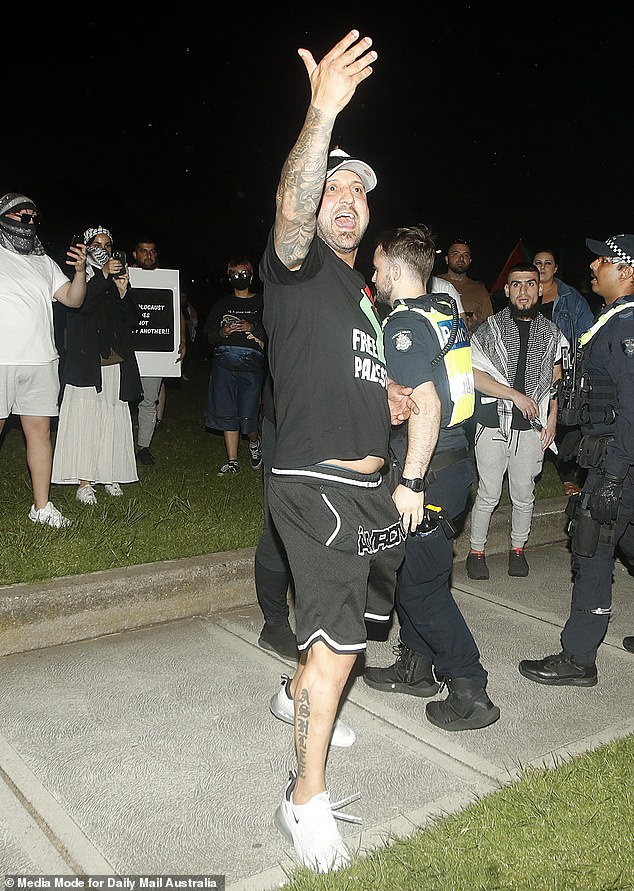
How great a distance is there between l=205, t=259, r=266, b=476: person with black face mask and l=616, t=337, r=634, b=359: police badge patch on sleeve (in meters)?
4.44

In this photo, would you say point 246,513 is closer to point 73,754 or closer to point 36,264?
point 36,264

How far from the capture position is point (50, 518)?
18.5ft

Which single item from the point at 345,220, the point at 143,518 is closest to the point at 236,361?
the point at 143,518

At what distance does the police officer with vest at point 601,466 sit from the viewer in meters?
4.05

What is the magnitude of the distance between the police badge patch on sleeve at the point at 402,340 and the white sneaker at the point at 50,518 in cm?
316

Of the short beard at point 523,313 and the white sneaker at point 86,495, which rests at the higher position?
the short beard at point 523,313

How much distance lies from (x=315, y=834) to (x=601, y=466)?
2293 mm

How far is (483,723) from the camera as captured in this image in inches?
146

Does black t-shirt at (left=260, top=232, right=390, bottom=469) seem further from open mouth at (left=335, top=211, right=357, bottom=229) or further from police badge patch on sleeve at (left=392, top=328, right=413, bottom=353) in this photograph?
police badge patch on sleeve at (left=392, top=328, right=413, bottom=353)

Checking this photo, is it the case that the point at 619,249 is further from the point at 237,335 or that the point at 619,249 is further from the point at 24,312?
the point at 237,335

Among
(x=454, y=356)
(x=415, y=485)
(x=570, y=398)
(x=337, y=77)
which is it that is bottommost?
(x=415, y=485)

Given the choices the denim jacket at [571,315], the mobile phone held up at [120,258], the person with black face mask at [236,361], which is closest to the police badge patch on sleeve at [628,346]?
the denim jacket at [571,315]

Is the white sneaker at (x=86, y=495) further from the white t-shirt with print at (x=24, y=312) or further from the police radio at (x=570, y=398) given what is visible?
the police radio at (x=570, y=398)

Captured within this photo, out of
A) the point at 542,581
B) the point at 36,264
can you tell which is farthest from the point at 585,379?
the point at 36,264
